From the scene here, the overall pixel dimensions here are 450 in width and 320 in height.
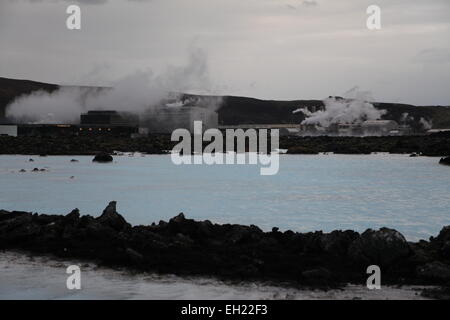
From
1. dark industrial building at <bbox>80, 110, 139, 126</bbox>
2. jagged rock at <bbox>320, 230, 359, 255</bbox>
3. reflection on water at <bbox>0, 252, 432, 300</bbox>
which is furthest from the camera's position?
dark industrial building at <bbox>80, 110, 139, 126</bbox>

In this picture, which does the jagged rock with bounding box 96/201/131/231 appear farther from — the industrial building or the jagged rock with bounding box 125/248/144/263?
the industrial building

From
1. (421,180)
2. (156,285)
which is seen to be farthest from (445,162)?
(156,285)

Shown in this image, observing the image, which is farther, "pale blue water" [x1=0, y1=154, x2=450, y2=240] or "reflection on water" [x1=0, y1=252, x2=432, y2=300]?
"pale blue water" [x1=0, y1=154, x2=450, y2=240]

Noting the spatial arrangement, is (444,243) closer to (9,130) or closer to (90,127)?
(90,127)

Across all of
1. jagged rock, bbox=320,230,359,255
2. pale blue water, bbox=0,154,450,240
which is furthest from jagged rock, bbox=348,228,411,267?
pale blue water, bbox=0,154,450,240

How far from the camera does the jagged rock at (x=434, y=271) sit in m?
10.4

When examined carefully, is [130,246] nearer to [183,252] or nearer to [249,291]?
[183,252]

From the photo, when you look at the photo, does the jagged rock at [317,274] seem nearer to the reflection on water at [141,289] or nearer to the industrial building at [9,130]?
the reflection on water at [141,289]

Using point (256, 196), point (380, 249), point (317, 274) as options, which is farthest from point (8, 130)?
point (317, 274)

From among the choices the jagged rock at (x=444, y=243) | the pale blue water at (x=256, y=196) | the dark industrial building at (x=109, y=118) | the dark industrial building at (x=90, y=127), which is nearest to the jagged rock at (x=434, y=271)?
the jagged rock at (x=444, y=243)

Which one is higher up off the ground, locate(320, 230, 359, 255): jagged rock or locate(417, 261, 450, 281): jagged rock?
locate(320, 230, 359, 255): jagged rock

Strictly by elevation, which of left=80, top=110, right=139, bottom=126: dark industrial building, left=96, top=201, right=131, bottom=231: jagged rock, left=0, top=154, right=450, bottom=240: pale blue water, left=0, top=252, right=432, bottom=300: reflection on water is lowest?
left=0, top=252, right=432, bottom=300: reflection on water

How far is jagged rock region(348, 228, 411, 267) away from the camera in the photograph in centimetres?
1120

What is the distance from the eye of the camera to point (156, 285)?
10.1m
